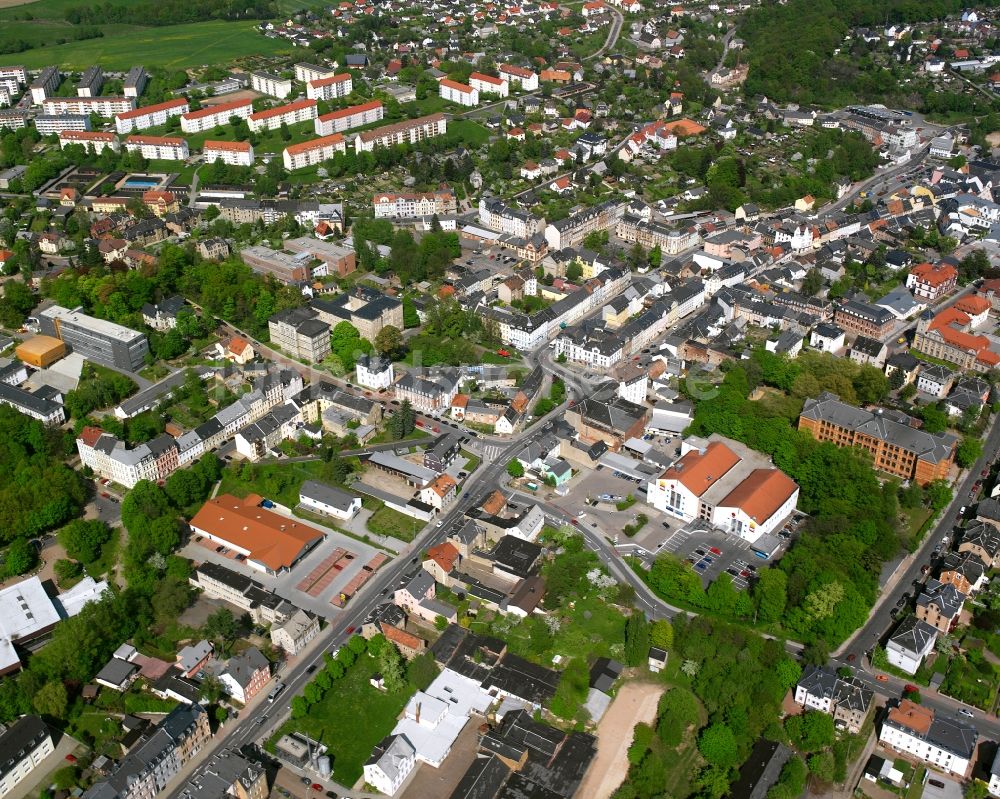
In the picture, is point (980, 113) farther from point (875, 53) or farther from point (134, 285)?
point (134, 285)

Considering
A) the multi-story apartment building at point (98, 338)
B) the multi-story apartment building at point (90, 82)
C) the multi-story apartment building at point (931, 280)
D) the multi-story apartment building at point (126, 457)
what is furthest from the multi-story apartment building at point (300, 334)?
the multi-story apartment building at point (90, 82)

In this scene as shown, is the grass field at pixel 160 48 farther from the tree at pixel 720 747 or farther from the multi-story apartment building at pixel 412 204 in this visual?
the tree at pixel 720 747

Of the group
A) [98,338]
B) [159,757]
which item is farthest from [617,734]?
[98,338]

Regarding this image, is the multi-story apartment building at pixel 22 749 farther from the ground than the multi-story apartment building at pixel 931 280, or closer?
closer

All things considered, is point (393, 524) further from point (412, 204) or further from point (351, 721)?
point (412, 204)

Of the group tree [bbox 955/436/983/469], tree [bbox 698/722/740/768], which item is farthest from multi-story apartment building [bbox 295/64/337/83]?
tree [bbox 698/722/740/768]

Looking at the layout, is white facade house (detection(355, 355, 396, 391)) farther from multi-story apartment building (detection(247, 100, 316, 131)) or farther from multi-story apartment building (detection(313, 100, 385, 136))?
multi-story apartment building (detection(247, 100, 316, 131))

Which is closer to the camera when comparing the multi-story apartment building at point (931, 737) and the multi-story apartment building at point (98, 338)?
the multi-story apartment building at point (931, 737)
